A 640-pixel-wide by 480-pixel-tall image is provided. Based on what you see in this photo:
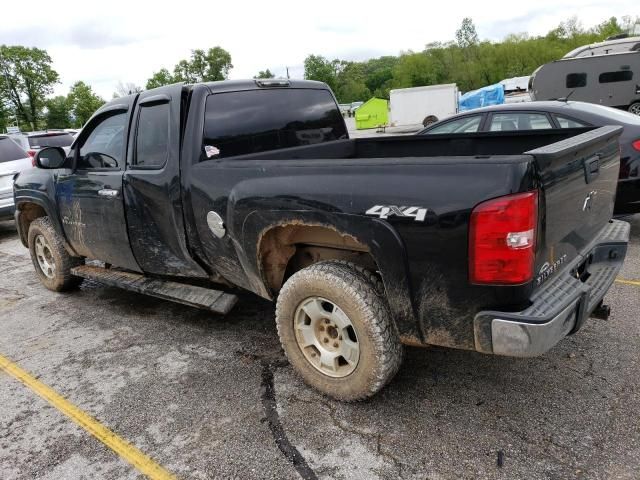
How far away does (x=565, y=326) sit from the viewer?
94.7 inches

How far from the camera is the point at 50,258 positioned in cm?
554

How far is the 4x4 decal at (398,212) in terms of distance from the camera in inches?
93.0

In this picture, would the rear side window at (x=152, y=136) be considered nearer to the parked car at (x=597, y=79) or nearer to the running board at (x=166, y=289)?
the running board at (x=166, y=289)

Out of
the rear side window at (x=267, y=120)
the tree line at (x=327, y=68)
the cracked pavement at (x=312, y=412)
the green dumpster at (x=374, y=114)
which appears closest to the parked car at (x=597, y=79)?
the rear side window at (x=267, y=120)

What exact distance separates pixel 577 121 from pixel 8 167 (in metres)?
8.82

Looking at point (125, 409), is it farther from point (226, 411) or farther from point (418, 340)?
point (418, 340)

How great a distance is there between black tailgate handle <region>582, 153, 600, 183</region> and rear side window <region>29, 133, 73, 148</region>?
12.6 m

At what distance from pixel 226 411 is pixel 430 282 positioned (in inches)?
58.4

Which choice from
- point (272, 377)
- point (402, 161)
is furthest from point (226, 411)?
point (402, 161)

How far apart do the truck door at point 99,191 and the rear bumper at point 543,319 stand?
9.90ft

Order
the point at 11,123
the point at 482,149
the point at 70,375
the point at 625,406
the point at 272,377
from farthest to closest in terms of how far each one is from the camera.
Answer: the point at 11,123 < the point at 482,149 < the point at 70,375 < the point at 272,377 < the point at 625,406

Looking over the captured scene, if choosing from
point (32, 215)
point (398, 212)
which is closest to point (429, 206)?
point (398, 212)

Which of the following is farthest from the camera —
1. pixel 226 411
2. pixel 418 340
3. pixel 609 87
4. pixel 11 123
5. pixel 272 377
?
pixel 11 123

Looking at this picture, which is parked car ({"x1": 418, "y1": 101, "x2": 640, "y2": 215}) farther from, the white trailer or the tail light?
the white trailer
